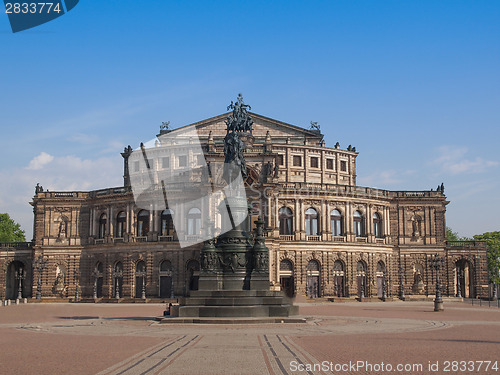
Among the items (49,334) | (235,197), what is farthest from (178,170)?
(49,334)

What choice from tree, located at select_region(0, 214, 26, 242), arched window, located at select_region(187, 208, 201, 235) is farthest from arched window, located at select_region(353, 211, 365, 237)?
tree, located at select_region(0, 214, 26, 242)

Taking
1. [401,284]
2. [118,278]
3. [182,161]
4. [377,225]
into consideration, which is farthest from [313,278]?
[118,278]

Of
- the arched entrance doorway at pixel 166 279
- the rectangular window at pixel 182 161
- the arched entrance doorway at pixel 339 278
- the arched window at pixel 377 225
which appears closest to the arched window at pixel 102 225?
the arched entrance doorway at pixel 166 279

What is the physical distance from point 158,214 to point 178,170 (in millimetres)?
10179

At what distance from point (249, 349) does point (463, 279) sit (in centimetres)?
8415

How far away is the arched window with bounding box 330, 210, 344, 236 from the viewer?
269ft

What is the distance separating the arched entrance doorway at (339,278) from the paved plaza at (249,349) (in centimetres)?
4990

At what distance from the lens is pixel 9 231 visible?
114062mm

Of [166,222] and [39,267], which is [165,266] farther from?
[39,267]

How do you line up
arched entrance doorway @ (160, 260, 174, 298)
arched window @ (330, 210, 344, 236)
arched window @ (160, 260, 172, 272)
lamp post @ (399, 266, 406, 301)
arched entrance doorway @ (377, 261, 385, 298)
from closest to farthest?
arched entrance doorway @ (160, 260, 174, 298), arched window @ (160, 260, 172, 272), lamp post @ (399, 266, 406, 301), arched window @ (330, 210, 344, 236), arched entrance doorway @ (377, 261, 385, 298)

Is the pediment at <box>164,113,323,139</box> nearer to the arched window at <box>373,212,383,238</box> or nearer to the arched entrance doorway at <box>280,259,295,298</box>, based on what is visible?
the arched window at <box>373,212,383,238</box>

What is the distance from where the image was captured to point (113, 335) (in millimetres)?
26359

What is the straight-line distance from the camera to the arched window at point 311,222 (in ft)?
266
